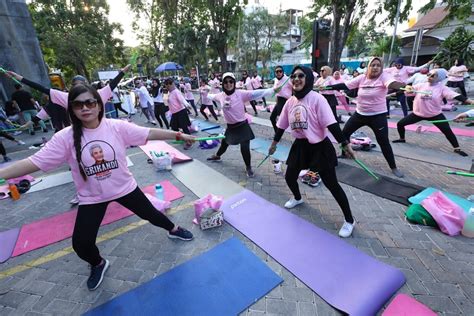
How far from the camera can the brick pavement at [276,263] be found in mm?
2289

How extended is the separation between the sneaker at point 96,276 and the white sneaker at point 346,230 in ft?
9.41

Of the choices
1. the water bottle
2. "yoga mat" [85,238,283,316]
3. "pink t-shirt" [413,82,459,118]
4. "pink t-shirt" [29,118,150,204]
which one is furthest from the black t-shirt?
"pink t-shirt" [413,82,459,118]

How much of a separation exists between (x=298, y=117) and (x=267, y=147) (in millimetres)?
3771

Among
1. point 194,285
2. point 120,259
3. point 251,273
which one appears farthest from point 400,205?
point 120,259

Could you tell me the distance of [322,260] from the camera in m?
2.69

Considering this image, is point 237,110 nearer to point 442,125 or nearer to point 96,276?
point 96,276

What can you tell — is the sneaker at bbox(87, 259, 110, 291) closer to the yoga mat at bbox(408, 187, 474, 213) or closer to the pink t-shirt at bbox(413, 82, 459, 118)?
the yoga mat at bbox(408, 187, 474, 213)

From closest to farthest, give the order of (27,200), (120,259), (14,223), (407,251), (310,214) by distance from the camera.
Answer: (407,251) → (120,259) → (310,214) → (14,223) → (27,200)

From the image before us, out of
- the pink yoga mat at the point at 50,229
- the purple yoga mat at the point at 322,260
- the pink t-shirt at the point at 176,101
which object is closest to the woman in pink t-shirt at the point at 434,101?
the purple yoga mat at the point at 322,260

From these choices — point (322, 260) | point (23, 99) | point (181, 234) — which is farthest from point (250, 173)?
point (23, 99)

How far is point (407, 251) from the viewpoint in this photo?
277 cm

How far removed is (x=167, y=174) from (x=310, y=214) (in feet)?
10.9

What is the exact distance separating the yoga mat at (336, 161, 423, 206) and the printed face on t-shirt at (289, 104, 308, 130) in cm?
211

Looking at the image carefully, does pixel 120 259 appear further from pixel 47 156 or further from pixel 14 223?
pixel 14 223
